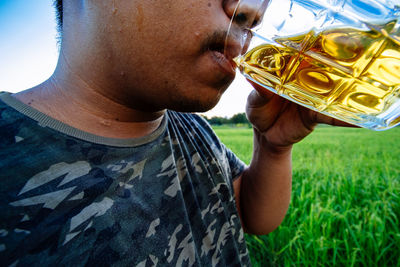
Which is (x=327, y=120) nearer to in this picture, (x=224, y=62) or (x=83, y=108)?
(x=224, y=62)

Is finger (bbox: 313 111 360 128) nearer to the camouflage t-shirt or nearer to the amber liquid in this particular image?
the amber liquid

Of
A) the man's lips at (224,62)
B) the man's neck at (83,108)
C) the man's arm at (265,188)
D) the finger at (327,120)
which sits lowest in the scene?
the man's arm at (265,188)

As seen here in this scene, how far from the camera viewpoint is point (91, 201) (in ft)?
1.71

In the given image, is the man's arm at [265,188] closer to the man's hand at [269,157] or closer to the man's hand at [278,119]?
the man's hand at [269,157]

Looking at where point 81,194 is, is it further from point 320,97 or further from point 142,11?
point 320,97

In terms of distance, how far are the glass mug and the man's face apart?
0.23ft

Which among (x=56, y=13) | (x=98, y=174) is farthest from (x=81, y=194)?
(x=56, y=13)

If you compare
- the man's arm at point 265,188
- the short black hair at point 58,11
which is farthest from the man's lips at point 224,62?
the short black hair at point 58,11

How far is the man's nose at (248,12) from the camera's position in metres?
0.47

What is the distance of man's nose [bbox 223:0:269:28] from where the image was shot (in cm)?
47

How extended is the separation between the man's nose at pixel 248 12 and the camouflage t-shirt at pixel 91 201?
440 mm

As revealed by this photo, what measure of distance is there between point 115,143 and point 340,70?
23.2 inches

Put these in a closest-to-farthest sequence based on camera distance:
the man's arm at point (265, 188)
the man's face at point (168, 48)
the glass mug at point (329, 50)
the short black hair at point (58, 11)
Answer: the glass mug at point (329, 50), the man's face at point (168, 48), the short black hair at point (58, 11), the man's arm at point (265, 188)

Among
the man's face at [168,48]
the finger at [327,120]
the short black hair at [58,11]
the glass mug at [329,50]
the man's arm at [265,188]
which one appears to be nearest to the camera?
the glass mug at [329,50]
